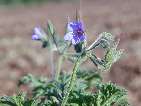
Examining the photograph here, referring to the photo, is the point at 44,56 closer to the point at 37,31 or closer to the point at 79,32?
the point at 37,31

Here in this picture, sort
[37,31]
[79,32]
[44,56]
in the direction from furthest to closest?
[44,56] < [37,31] < [79,32]

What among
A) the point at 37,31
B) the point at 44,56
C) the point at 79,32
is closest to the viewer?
the point at 79,32

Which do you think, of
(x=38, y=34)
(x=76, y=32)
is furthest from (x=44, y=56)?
(x=76, y=32)

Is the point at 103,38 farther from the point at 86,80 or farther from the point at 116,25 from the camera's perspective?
the point at 116,25

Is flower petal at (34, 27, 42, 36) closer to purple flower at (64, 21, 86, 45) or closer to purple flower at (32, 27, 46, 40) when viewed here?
purple flower at (32, 27, 46, 40)

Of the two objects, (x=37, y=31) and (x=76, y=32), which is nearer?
(x=76, y=32)

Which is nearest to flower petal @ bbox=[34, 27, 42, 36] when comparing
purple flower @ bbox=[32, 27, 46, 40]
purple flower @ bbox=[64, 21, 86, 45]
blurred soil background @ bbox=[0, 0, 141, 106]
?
purple flower @ bbox=[32, 27, 46, 40]

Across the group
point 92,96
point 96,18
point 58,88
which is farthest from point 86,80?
point 96,18

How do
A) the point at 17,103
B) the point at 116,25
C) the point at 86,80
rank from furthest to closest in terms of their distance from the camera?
the point at 116,25 < the point at 86,80 < the point at 17,103
